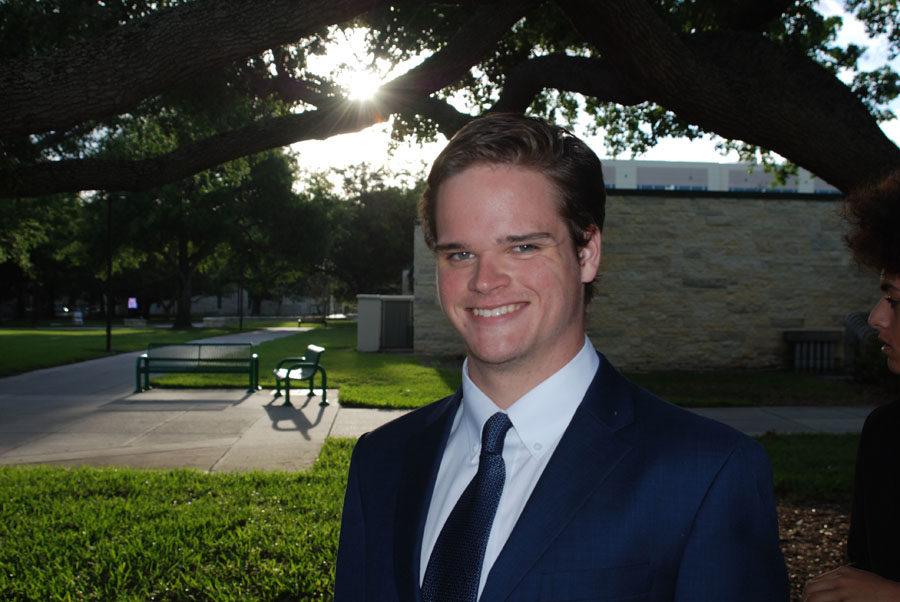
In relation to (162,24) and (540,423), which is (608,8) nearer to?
(162,24)

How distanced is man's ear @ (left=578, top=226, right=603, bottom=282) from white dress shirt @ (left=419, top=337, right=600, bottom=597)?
0.69 feet

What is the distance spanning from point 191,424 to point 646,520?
9373 millimetres

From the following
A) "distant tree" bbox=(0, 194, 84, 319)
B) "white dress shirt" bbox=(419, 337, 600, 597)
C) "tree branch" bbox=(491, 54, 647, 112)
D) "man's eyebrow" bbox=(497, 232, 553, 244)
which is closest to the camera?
"white dress shirt" bbox=(419, 337, 600, 597)

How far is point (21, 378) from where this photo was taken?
14922 mm

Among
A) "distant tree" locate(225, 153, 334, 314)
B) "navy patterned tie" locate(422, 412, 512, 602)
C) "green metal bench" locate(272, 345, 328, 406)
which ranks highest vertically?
"distant tree" locate(225, 153, 334, 314)

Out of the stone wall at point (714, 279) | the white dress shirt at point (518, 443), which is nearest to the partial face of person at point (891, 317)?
the white dress shirt at point (518, 443)

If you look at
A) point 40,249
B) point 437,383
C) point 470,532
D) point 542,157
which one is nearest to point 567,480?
point 470,532

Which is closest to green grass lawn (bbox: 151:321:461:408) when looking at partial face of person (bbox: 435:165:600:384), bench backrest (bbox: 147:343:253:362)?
bench backrest (bbox: 147:343:253:362)

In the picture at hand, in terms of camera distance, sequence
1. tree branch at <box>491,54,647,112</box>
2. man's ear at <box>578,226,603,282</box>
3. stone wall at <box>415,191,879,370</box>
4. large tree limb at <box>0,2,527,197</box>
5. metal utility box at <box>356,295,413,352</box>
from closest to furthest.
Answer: man's ear at <box>578,226,603,282</box> < large tree limb at <box>0,2,527,197</box> < tree branch at <box>491,54,647,112</box> < stone wall at <box>415,191,879,370</box> < metal utility box at <box>356,295,413,352</box>

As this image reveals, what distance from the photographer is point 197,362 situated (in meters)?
12.8

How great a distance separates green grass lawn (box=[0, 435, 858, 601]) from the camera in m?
4.27

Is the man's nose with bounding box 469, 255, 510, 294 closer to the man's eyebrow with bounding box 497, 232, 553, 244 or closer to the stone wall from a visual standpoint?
the man's eyebrow with bounding box 497, 232, 553, 244

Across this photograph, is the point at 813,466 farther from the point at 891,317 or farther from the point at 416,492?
the point at 416,492

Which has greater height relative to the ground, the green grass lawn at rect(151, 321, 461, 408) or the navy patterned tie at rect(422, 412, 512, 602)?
the navy patterned tie at rect(422, 412, 512, 602)
